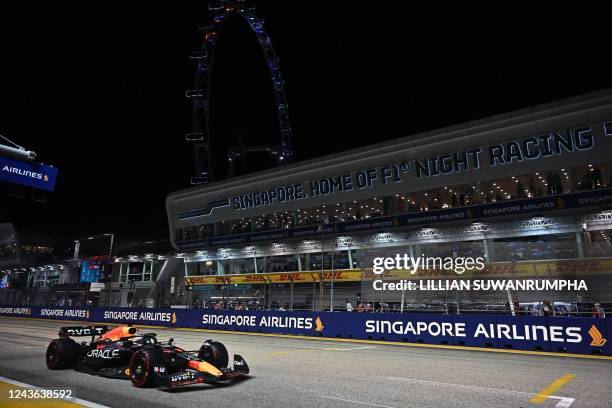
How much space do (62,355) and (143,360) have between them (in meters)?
2.73

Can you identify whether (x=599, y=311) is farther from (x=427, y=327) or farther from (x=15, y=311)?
(x=15, y=311)

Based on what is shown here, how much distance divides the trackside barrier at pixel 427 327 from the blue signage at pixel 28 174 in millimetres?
10144

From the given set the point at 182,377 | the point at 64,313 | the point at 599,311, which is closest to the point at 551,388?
the point at 182,377

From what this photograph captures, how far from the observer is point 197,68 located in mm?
48406

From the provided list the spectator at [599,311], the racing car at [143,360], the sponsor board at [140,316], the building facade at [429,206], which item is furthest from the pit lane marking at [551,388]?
the sponsor board at [140,316]

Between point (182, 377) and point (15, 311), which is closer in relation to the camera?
point (182, 377)

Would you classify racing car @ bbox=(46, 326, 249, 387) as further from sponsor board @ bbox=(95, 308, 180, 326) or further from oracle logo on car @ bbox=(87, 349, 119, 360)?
sponsor board @ bbox=(95, 308, 180, 326)

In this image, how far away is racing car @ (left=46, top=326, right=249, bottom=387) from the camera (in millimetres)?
6918

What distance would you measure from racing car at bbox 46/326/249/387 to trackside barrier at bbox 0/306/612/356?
9.92 meters

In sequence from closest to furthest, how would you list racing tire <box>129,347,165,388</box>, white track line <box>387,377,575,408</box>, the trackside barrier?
white track line <box>387,377,575,408</box> < racing tire <box>129,347,165,388</box> < the trackside barrier

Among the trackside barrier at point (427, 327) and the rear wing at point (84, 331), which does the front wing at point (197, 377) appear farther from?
the trackside barrier at point (427, 327)

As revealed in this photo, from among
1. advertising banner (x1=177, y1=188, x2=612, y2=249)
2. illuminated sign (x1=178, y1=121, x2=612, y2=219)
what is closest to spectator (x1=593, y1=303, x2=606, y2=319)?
advertising banner (x1=177, y1=188, x2=612, y2=249)

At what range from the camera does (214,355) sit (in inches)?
323

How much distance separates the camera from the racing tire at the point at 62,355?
8703 mm
